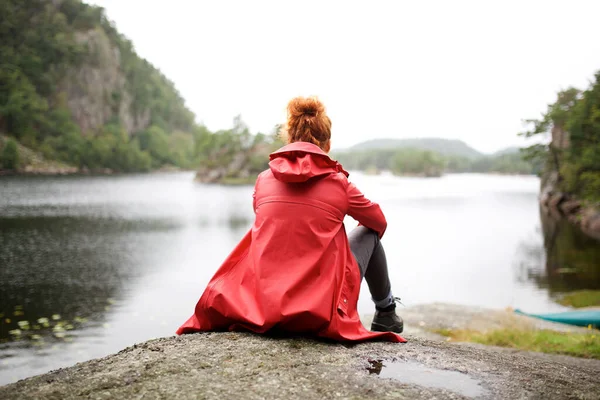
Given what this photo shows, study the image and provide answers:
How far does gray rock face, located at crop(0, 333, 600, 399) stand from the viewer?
3.06m

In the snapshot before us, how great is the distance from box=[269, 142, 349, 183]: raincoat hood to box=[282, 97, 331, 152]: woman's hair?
224mm

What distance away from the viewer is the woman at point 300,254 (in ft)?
12.0

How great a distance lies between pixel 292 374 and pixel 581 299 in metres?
15.9

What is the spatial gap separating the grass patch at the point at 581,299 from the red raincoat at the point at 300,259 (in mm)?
14364

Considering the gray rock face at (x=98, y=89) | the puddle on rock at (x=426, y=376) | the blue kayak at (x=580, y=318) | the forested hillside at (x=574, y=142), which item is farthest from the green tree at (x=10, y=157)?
the puddle on rock at (x=426, y=376)

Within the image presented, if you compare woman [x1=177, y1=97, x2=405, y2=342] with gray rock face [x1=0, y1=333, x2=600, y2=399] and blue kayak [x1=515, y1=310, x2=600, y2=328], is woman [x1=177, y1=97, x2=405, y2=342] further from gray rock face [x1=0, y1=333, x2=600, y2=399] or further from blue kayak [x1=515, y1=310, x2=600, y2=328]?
blue kayak [x1=515, y1=310, x2=600, y2=328]

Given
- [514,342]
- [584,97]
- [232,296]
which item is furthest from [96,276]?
[584,97]

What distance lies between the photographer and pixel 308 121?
160 inches

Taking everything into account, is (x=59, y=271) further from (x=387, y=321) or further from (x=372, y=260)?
(x=372, y=260)

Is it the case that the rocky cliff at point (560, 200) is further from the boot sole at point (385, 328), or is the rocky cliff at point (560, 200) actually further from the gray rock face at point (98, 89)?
the gray rock face at point (98, 89)

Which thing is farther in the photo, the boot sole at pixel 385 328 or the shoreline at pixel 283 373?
the boot sole at pixel 385 328

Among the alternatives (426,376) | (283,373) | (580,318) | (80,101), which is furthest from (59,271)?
(80,101)

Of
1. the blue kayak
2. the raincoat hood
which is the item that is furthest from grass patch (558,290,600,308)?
the raincoat hood

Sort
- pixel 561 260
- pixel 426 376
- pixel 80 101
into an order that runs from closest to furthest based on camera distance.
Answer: pixel 426 376 < pixel 561 260 < pixel 80 101
